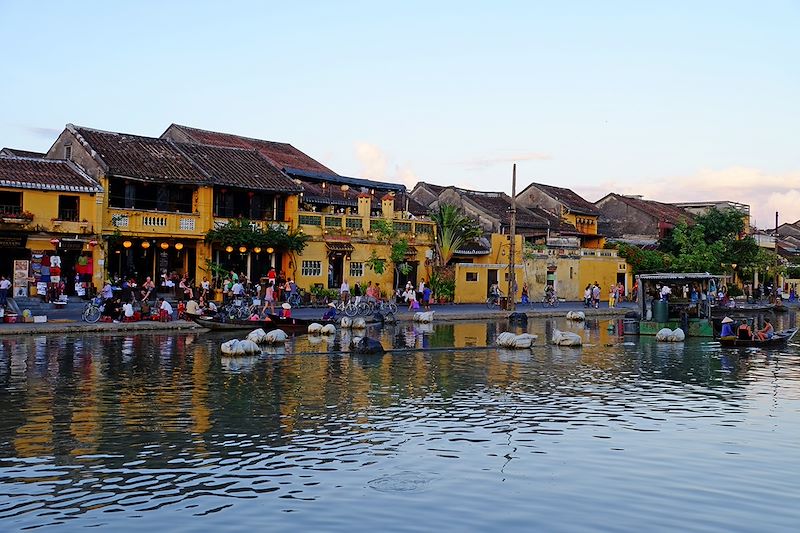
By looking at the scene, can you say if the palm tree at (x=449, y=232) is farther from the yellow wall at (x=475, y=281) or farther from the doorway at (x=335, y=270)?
the doorway at (x=335, y=270)

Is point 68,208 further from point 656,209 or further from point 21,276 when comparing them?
point 656,209

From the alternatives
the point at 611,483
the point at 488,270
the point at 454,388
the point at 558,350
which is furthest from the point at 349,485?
the point at 488,270

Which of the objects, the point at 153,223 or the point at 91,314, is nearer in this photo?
the point at 91,314

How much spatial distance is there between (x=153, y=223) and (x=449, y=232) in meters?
18.0

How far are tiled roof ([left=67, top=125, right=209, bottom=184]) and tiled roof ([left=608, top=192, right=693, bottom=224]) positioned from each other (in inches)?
1737

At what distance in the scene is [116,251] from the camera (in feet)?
135

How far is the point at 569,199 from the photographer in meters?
72.4

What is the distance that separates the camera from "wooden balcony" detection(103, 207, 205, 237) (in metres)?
40.6

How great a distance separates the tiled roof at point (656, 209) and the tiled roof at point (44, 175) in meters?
49.4

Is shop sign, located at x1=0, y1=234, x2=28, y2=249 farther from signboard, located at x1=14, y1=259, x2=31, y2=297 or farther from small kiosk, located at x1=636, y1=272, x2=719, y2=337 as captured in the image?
small kiosk, located at x1=636, y1=272, x2=719, y2=337

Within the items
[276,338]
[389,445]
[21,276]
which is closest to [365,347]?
[276,338]

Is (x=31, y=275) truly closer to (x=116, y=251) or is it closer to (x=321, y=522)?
(x=116, y=251)

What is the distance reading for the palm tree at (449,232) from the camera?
53.7 metres

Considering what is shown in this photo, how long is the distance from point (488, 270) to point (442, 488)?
4477 centimetres
